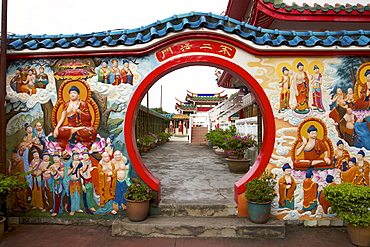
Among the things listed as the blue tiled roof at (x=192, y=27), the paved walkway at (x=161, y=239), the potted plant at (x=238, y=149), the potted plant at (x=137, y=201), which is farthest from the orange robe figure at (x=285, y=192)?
the potted plant at (x=238, y=149)

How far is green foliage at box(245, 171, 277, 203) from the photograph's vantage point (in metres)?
4.31

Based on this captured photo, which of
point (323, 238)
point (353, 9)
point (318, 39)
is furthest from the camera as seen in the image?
point (353, 9)

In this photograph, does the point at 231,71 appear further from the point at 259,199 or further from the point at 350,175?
the point at 350,175

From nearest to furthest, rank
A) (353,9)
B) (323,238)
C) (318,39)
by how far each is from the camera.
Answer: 1. (323,238)
2. (318,39)
3. (353,9)

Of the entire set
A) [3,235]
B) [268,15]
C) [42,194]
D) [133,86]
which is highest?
[268,15]

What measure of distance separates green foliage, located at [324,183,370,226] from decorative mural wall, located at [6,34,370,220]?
677mm

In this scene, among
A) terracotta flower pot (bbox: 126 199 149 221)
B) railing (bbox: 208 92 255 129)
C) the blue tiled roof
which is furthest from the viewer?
railing (bbox: 208 92 255 129)

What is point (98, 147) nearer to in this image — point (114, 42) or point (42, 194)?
point (42, 194)

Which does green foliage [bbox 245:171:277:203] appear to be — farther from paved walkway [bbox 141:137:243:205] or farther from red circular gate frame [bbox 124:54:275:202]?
paved walkway [bbox 141:137:243:205]

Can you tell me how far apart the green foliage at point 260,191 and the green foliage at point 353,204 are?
96 centimetres

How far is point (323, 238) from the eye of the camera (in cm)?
422

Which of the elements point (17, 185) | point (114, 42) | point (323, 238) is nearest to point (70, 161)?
point (17, 185)

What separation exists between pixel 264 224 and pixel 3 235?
443cm

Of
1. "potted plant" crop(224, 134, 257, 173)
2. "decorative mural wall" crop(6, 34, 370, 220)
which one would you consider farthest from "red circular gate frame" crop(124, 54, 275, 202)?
"potted plant" crop(224, 134, 257, 173)
